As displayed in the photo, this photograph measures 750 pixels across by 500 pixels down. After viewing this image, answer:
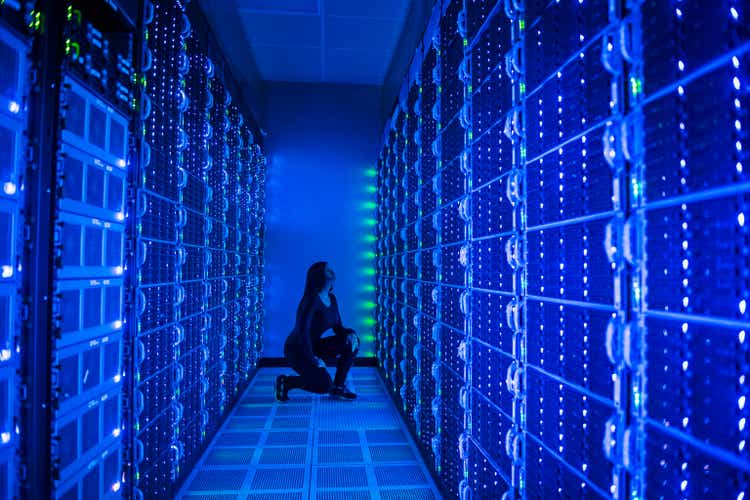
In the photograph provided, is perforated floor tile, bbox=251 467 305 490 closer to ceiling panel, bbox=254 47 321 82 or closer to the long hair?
the long hair

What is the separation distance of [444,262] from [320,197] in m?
4.16

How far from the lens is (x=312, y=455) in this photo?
356 centimetres

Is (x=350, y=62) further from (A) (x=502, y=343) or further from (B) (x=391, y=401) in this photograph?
(A) (x=502, y=343)

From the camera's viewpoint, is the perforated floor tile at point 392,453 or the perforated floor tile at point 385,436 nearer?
the perforated floor tile at point 392,453

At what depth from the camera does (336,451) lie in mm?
3633

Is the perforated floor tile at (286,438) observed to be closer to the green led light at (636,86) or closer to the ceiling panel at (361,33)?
the green led light at (636,86)

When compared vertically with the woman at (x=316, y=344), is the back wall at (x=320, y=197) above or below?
above

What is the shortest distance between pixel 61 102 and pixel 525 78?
1.34 meters

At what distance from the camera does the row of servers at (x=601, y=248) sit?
0.85m

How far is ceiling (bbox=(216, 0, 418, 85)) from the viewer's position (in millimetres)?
4820

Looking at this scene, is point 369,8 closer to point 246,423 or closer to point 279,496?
point 246,423

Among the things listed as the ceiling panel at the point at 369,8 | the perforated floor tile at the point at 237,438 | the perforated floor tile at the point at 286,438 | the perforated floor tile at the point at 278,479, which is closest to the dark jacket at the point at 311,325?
the perforated floor tile at the point at 286,438

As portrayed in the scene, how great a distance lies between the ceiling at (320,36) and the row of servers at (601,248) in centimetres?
265

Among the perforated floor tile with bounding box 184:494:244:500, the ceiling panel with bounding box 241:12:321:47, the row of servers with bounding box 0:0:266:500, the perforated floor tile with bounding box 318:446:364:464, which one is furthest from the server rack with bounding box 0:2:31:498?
the ceiling panel with bounding box 241:12:321:47
